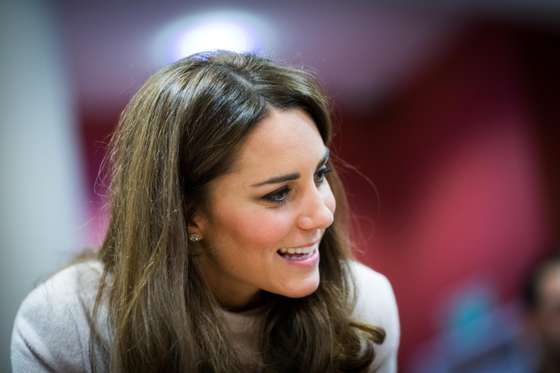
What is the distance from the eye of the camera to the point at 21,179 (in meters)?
2.35

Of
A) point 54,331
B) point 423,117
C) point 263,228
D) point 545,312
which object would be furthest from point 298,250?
point 423,117

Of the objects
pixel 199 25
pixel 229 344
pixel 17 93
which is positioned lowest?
pixel 229 344

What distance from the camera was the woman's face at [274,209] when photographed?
49.0 inches

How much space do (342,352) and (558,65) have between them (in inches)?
127

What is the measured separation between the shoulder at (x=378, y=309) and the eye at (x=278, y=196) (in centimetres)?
36

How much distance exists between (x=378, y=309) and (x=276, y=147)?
57 cm

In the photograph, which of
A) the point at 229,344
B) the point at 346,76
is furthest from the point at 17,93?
the point at 346,76

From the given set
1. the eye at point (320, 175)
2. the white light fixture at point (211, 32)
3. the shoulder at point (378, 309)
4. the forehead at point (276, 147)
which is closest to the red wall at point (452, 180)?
the white light fixture at point (211, 32)

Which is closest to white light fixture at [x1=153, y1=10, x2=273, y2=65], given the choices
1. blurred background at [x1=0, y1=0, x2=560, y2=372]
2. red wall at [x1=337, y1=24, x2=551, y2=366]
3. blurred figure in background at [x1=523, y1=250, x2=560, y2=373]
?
blurred background at [x1=0, y1=0, x2=560, y2=372]

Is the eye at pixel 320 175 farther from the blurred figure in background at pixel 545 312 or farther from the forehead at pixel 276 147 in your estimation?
the blurred figure in background at pixel 545 312

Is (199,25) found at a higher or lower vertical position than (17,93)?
higher

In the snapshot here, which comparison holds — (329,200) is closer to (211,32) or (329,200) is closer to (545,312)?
(545,312)

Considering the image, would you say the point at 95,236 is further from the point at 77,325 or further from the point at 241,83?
the point at 241,83

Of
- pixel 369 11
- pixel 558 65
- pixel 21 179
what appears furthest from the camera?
pixel 558 65
